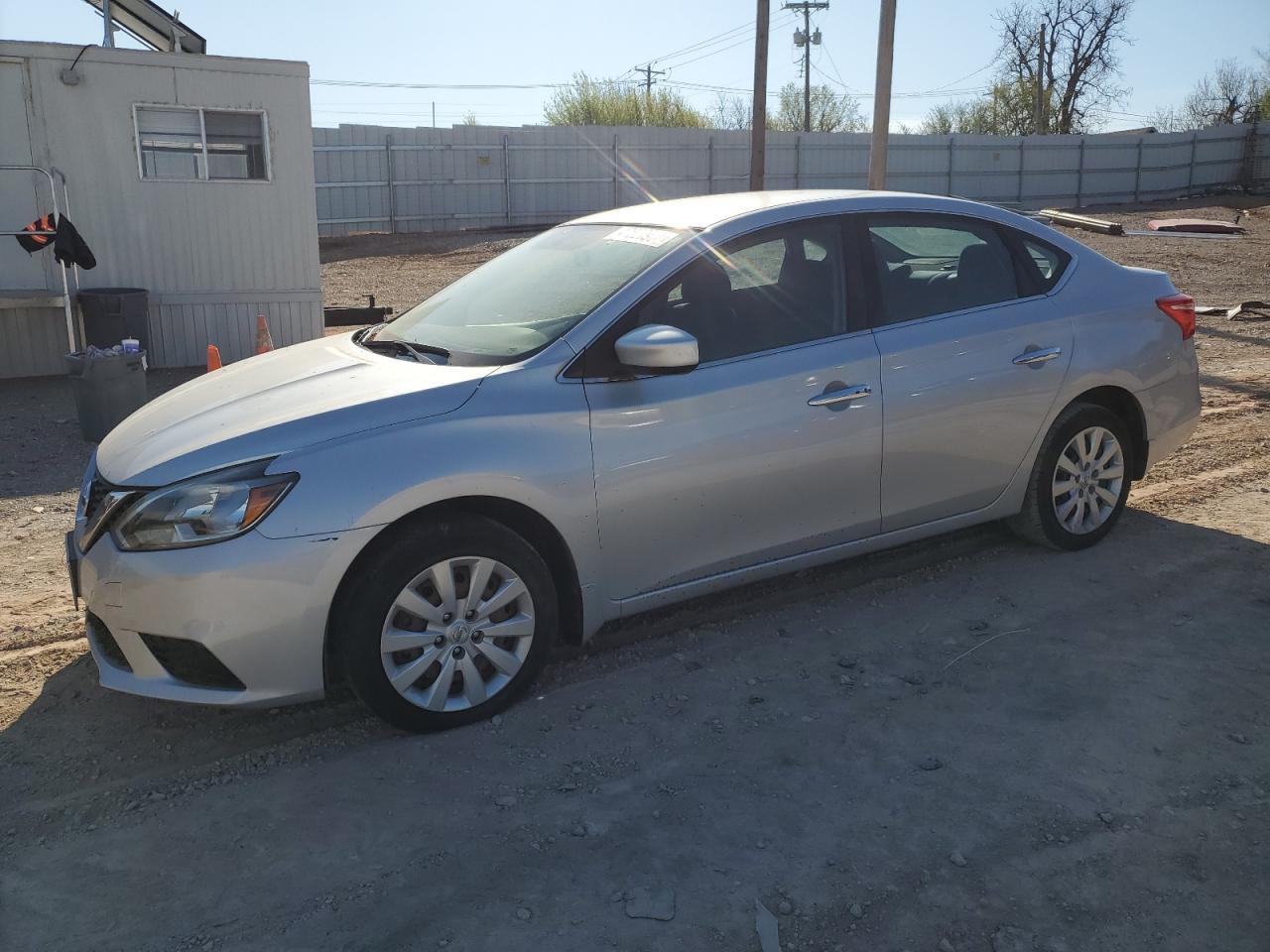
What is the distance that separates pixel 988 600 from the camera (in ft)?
15.6

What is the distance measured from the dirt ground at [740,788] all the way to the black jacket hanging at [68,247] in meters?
4.84

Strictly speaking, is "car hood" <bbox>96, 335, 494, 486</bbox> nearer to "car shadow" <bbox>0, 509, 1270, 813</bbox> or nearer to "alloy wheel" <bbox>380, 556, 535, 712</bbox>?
"alloy wheel" <bbox>380, 556, 535, 712</bbox>

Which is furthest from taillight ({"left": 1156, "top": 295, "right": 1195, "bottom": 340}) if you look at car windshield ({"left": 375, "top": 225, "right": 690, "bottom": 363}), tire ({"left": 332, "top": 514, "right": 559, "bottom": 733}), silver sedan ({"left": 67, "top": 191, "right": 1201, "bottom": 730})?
tire ({"left": 332, "top": 514, "right": 559, "bottom": 733})

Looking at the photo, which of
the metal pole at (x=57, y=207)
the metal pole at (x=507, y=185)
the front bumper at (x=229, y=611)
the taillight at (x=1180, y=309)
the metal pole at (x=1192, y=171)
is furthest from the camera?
the metal pole at (x=1192, y=171)

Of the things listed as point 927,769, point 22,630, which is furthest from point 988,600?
point 22,630

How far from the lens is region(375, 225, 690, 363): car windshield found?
4117 millimetres

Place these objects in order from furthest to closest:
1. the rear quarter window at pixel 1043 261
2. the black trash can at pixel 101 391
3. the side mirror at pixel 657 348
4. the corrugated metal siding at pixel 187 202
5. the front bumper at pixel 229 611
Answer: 1. the corrugated metal siding at pixel 187 202
2. the black trash can at pixel 101 391
3. the rear quarter window at pixel 1043 261
4. the side mirror at pixel 657 348
5. the front bumper at pixel 229 611

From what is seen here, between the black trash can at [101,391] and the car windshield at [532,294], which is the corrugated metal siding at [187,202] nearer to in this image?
the black trash can at [101,391]

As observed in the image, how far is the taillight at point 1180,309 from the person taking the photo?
525cm

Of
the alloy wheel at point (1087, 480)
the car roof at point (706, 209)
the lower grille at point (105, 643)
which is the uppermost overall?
the car roof at point (706, 209)

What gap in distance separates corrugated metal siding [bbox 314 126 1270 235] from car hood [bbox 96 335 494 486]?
75.1 ft

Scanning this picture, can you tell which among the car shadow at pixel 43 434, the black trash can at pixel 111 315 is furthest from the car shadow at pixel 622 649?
the black trash can at pixel 111 315

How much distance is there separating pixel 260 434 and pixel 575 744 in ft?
4.80

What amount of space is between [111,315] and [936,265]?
8234 mm
